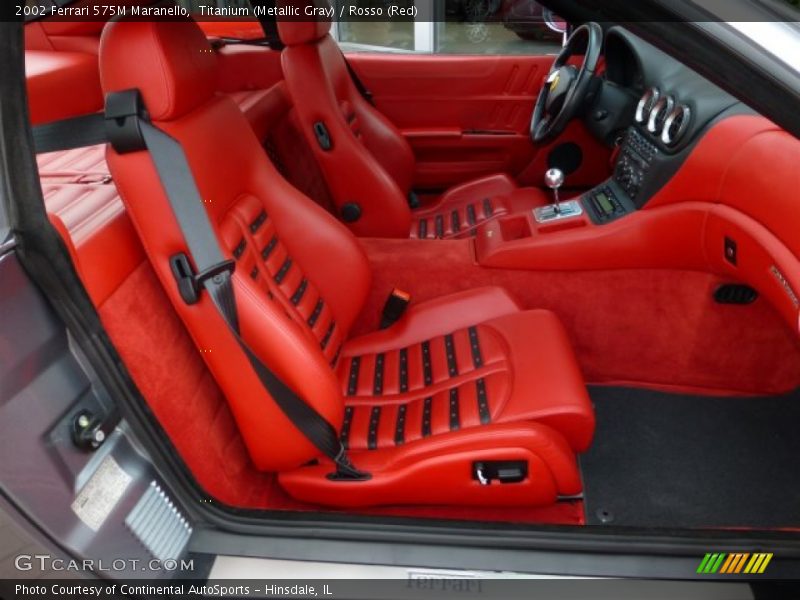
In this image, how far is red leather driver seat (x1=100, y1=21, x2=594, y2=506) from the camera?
3.33 feet

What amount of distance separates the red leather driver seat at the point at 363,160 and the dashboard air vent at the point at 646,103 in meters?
0.49

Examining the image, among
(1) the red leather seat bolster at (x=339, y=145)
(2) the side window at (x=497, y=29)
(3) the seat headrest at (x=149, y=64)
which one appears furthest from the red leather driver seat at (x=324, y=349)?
(2) the side window at (x=497, y=29)

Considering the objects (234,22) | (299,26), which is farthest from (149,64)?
(234,22)

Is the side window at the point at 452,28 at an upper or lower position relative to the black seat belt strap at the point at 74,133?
lower

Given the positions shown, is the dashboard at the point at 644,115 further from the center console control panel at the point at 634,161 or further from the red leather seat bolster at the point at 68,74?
the red leather seat bolster at the point at 68,74

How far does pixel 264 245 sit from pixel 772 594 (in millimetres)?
1040

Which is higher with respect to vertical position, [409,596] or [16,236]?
[16,236]

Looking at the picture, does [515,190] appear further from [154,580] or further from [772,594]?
[154,580]

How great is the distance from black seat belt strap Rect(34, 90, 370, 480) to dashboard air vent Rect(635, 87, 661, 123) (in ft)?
4.04

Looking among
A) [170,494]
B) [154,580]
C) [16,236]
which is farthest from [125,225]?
[154,580]

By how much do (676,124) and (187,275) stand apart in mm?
1203

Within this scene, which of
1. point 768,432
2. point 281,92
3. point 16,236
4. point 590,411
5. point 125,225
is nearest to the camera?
point 16,236

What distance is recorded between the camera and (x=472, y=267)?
173 cm

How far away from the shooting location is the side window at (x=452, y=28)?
253 cm
